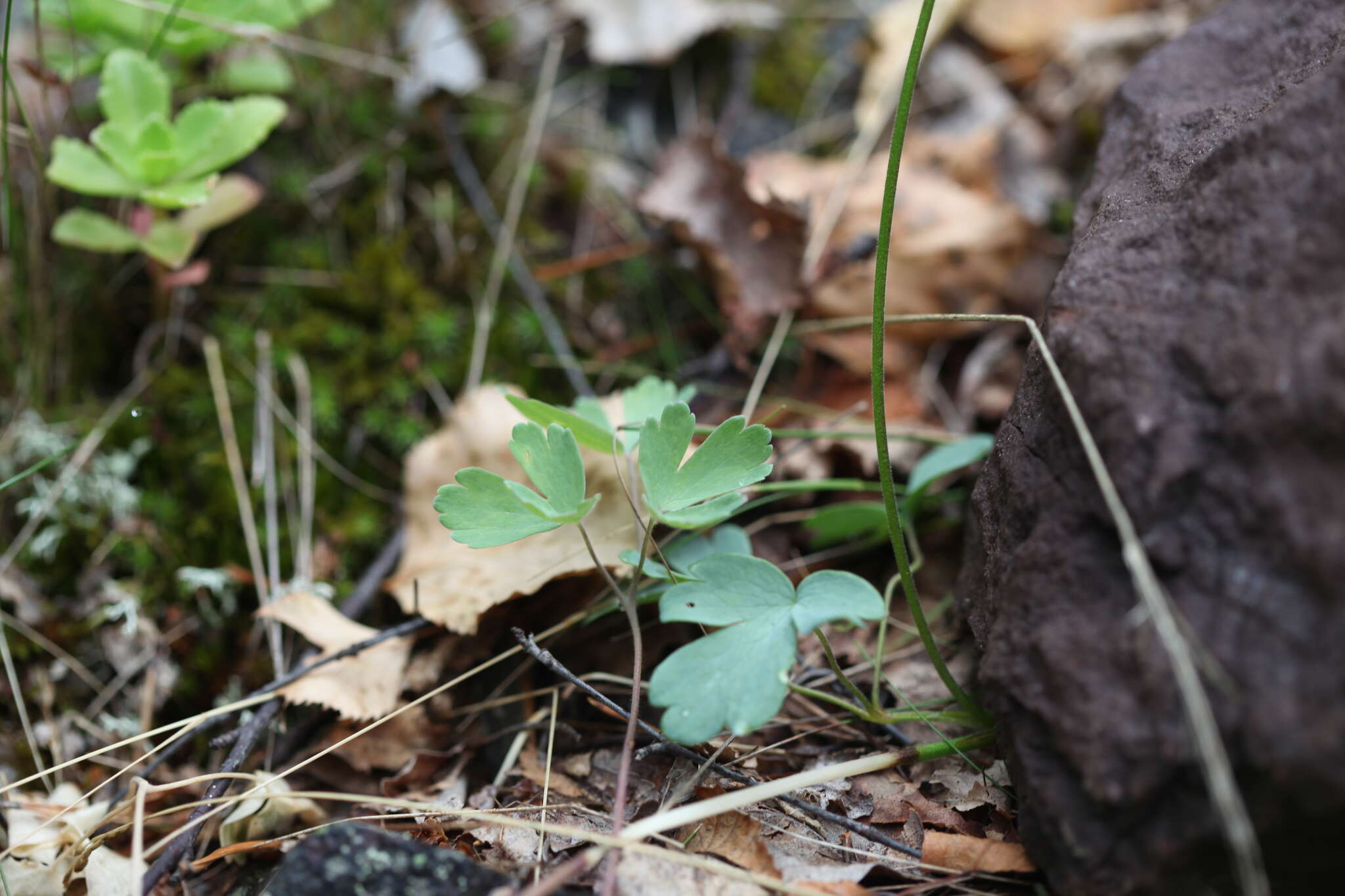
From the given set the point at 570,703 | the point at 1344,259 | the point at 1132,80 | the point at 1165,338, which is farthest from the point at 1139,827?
the point at 1132,80

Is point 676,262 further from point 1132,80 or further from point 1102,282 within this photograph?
point 1102,282

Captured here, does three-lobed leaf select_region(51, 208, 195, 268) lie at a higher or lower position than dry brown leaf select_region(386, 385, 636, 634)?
higher

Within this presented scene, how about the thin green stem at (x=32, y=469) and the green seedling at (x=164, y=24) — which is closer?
the thin green stem at (x=32, y=469)

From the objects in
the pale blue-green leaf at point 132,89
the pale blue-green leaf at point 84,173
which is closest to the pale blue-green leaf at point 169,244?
the pale blue-green leaf at point 84,173

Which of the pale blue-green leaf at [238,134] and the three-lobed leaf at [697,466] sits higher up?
the pale blue-green leaf at [238,134]

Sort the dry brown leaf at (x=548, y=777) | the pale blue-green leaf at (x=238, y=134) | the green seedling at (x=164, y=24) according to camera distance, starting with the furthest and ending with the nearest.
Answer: the green seedling at (x=164, y=24)
the pale blue-green leaf at (x=238, y=134)
the dry brown leaf at (x=548, y=777)

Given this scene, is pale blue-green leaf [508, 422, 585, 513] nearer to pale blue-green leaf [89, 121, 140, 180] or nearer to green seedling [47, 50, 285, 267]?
green seedling [47, 50, 285, 267]

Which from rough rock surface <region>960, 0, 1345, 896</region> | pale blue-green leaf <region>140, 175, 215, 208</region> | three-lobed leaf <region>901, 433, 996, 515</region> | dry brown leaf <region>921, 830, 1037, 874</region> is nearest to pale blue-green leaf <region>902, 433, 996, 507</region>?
three-lobed leaf <region>901, 433, 996, 515</region>

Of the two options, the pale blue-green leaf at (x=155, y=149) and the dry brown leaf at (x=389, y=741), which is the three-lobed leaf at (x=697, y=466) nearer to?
the dry brown leaf at (x=389, y=741)
